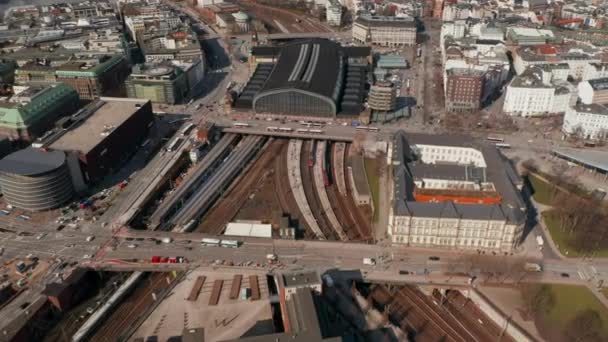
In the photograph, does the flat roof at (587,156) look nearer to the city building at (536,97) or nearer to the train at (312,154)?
the city building at (536,97)

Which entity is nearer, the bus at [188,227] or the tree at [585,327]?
the tree at [585,327]

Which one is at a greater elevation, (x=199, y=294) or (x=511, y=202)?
(x=511, y=202)

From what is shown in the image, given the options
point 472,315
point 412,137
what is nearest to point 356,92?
point 412,137

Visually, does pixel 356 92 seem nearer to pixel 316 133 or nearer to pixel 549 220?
pixel 316 133

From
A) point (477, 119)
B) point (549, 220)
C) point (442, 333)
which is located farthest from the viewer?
point (477, 119)

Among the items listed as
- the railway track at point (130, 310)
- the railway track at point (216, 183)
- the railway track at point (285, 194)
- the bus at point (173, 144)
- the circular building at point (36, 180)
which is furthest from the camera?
the bus at point (173, 144)

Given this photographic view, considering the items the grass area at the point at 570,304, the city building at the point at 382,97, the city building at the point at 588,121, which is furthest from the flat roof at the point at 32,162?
the city building at the point at 588,121

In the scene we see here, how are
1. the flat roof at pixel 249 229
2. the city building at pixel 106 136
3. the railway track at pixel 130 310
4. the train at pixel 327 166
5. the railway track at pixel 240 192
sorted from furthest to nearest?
1. the train at pixel 327 166
2. the city building at pixel 106 136
3. the railway track at pixel 240 192
4. the flat roof at pixel 249 229
5. the railway track at pixel 130 310
